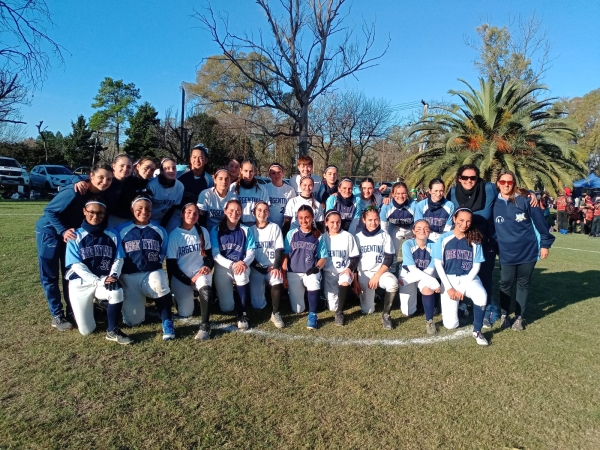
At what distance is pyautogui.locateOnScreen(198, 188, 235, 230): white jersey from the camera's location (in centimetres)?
471

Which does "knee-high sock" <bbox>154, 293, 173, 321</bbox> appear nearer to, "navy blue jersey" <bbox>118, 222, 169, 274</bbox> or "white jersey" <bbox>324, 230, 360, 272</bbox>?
"navy blue jersey" <bbox>118, 222, 169, 274</bbox>

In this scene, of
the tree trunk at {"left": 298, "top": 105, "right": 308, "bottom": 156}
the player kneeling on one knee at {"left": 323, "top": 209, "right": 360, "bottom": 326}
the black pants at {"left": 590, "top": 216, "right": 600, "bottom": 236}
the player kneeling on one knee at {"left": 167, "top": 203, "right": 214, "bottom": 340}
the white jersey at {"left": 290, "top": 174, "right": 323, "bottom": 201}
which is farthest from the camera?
the black pants at {"left": 590, "top": 216, "right": 600, "bottom": 236}

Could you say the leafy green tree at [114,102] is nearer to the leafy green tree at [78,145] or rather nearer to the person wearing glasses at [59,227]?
the leafy green tree at [78,145]

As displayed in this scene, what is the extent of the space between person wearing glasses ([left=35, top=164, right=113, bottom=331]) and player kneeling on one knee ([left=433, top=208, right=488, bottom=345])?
3.62 metres

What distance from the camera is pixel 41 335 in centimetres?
379

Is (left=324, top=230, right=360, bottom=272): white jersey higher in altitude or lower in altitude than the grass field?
higher

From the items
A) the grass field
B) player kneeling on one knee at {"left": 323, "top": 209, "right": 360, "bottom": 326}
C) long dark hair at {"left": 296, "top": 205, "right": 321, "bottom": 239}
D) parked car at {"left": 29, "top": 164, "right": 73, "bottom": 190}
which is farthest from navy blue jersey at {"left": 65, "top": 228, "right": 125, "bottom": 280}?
parked car at {"left": 29, "top": 164, "right": 73, "bottom": 190}

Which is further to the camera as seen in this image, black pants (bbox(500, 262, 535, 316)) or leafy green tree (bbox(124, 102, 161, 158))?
leafy green tree (bbox(124, 102, 161, 158))

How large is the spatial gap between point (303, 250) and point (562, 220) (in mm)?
16175

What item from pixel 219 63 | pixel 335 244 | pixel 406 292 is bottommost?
pixel 406 292

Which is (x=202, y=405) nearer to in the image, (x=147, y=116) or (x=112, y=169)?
(x=112, y=169)

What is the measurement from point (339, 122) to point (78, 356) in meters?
30.4

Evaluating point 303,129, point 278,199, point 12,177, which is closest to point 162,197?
point 278,199

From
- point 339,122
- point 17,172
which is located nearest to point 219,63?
point 339,122
